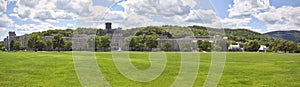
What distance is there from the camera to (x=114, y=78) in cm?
1856

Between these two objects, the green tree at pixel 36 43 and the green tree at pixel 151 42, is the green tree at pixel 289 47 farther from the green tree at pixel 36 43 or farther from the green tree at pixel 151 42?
the green tree at pixel 36 43

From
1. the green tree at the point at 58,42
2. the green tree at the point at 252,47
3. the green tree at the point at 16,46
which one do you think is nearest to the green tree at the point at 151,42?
the green tree at the point at 58,42

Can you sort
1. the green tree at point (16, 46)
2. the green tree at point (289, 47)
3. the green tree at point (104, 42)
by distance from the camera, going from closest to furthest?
the green tree at point (104, 42)
the green tree at point (289, 47)
the green tree at point (16, 46)

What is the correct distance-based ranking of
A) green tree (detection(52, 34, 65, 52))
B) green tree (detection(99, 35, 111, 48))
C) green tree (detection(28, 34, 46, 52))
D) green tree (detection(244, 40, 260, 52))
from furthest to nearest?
green tree (detection(244, 40, 260, 52))
green tree (detection(28, 34, 46, 52))
green tree (detection(52, 34, 65, 52))
green tree (detection(99, 35, 111, 48))

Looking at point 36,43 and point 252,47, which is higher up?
point 36,43

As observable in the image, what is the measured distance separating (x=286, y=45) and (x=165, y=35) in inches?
1600

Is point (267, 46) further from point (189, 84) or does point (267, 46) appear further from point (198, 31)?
point (189, 84)

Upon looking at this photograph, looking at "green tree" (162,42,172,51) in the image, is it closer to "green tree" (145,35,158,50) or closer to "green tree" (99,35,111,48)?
"green tree" (145,35,158,50)

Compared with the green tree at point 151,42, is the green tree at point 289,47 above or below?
below

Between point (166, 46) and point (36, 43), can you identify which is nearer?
point (36, 43)

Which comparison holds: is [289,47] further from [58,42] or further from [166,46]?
[58,42]

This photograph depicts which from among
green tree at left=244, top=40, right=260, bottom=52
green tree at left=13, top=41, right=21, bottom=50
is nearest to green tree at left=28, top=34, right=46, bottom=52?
green tree at left=13, top=41, right=21, bottom=50

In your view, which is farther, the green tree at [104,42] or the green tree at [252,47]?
the green tree at [252,47]

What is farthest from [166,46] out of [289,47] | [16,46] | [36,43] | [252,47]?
[16,46]
